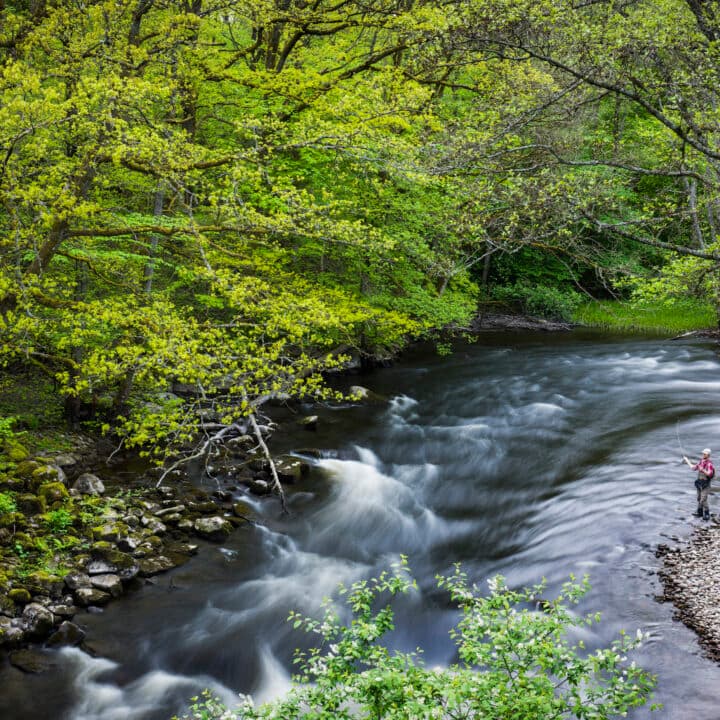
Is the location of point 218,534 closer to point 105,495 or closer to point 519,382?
point 105,495

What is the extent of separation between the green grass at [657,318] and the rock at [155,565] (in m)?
23.1

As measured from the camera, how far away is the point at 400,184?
53.9 ft

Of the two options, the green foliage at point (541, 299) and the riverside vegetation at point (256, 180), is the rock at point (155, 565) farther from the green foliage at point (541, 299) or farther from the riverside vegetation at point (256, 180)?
the green foliage at point (541, 299)

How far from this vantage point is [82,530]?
9203 mm

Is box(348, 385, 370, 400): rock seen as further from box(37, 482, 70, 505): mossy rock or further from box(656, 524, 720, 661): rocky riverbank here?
box(656, 524, 720, 661): rocky riverbank

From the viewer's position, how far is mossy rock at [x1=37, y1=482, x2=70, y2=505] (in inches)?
379

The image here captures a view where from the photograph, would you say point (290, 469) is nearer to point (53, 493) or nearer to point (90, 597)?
point (53, 493)

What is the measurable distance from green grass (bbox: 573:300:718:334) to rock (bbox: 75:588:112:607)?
24.2 metres

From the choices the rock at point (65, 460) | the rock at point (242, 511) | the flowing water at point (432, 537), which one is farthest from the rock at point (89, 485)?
the flowing water at point (432, 537)

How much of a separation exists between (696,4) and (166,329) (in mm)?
8121

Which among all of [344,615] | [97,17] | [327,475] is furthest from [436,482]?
[97,17]

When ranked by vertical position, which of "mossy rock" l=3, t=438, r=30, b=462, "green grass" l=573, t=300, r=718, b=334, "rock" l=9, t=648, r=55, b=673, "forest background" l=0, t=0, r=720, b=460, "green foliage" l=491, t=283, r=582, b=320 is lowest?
"rock" l=9, t=648, r=55, b=673

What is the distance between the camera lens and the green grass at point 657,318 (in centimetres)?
2754

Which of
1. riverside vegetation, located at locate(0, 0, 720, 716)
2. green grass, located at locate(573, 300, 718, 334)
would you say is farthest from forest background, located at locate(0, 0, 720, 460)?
green grass, located at locate(573, 300, 718, 334)
